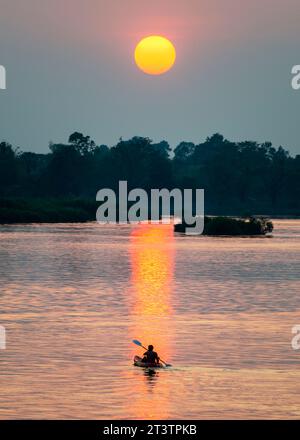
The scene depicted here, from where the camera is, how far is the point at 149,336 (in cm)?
4841

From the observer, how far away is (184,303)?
62.8 metres

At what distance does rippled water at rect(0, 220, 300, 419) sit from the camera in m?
34.3

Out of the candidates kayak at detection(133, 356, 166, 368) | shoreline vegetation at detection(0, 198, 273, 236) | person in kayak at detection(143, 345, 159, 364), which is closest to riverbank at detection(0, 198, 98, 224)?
shoreline vegetation at detection(0, 198, 273, 236)

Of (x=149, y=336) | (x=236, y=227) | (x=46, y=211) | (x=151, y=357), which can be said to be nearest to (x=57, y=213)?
(x=46, y=211)

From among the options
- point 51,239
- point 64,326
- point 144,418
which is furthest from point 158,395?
point 51,239

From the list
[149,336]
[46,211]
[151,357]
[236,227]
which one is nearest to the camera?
[151,357]

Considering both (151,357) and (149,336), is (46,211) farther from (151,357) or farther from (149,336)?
(151,357)

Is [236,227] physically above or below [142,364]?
above

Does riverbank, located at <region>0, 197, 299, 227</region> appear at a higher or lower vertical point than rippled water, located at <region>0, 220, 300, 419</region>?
higher

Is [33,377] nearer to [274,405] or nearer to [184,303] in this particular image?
[274,405]

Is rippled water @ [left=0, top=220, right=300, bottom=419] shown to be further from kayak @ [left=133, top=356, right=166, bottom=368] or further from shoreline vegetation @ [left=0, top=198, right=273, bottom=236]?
shoreline vegetation @ [left=0, top=198, right=273, bottom=236]

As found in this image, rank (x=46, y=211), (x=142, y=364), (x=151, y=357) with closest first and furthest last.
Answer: (x=151, y=357), (x=142, y=364), (x=46, y=211)

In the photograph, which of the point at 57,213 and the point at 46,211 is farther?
the point at 46,211

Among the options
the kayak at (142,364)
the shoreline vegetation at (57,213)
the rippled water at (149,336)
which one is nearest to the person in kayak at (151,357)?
the kayak at (142,364)
